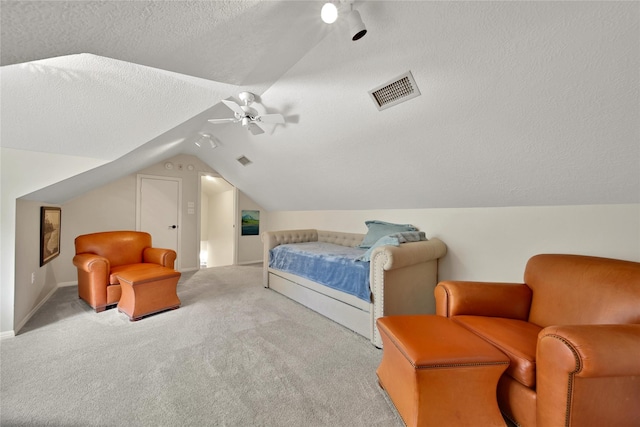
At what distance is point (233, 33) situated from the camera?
4.34 feet

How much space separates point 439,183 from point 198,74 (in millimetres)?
2420

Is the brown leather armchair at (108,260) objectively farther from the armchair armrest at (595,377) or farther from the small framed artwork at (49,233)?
the armchair armrest at (595,377)

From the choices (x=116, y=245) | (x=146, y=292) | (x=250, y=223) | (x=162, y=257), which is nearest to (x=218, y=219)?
(x=250, y=223)

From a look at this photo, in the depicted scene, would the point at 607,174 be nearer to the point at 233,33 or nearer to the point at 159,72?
the point at 233,33

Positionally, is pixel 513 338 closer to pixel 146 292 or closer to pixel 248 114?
pixel 248 114

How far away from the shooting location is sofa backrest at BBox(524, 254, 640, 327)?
4.63 ft

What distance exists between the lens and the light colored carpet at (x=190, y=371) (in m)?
1.44

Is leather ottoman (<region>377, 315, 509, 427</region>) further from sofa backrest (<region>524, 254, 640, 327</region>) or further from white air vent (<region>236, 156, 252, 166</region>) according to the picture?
white air vent (<region>236, 156, 252, 166</region>)

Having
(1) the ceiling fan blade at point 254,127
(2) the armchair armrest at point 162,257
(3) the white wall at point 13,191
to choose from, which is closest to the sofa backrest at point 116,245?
(2) the armchair armrest at point 162,257

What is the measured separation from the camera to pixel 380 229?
11.0ft

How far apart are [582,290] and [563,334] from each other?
851mm

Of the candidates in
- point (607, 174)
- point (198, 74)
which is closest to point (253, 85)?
point (198, 74)

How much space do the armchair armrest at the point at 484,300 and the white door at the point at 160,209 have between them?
5.10 m

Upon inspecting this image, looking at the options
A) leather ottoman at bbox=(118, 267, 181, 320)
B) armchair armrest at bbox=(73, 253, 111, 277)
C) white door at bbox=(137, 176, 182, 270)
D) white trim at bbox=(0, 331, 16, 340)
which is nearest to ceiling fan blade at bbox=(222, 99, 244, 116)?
leather ottoman at bbox=(118, 267, 181, 320)
